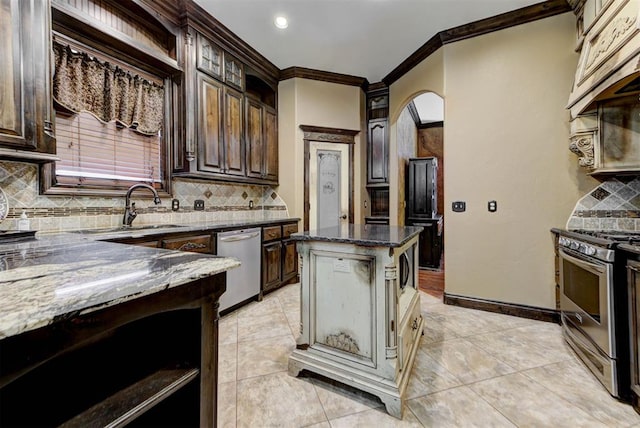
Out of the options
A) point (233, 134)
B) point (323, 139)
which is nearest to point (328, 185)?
→ point (323, 139)

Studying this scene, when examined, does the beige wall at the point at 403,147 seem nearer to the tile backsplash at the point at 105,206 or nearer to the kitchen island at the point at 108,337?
the tile backsplash at the point at 105,206

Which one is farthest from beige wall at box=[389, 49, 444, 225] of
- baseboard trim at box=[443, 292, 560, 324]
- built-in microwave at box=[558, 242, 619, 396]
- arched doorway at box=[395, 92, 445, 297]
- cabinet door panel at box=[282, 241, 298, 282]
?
built-in microwave at box=[558, 242, 619, 396]

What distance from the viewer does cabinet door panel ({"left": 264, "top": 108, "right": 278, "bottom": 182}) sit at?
3949 millimetres

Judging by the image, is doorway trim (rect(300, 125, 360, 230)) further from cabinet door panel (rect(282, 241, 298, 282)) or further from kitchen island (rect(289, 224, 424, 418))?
kitchen island (rect(289, 224, 424, 418))

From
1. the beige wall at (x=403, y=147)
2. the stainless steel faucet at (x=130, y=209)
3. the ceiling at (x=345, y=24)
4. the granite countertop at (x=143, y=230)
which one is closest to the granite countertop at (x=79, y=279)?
the granite countertop at (x=143, y=230)

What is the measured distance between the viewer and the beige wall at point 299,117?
13.2 ft

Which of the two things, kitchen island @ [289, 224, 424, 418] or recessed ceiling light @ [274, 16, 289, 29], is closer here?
kitchen island @ [289, 224, 424, 418]

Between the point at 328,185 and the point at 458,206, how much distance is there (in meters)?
1.87

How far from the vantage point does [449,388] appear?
1709mm

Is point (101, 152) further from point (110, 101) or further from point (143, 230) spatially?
point (143, 230)

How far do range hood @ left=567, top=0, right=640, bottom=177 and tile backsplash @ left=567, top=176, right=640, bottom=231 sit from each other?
232mm

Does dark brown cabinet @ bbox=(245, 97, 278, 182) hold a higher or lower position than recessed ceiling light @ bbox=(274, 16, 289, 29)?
lower

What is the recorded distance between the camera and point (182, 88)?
2850 millimetres

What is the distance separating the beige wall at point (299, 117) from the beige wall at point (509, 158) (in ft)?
5.05
